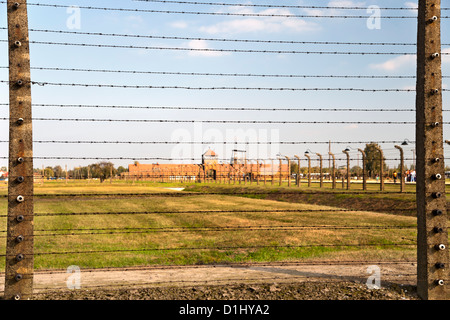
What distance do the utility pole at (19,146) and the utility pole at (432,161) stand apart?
18.9 ft

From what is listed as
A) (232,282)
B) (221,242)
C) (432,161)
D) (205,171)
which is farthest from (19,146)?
(205,171)

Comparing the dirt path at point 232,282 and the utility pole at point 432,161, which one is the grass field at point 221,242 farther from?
the utility pole at point 432,161

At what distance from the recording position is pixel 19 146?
18.0ft

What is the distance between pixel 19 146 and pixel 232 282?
12.5 feet

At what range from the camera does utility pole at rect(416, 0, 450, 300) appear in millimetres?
5938

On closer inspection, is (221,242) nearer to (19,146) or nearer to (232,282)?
(232,282)

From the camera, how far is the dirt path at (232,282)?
19.0 ft

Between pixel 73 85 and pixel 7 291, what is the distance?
3.11 m

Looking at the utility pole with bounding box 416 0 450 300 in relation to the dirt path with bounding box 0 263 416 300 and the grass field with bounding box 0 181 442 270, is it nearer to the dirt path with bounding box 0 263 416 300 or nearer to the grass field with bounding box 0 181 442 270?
the dirt path with bounding box 0 263 416 300

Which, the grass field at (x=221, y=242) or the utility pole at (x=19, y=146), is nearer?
the utility pole at (x=19, y=146)

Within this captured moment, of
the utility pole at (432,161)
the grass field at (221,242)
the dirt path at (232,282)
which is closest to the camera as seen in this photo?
the dirt path at (232,282)

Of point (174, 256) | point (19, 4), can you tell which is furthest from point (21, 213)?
point (174, 256)

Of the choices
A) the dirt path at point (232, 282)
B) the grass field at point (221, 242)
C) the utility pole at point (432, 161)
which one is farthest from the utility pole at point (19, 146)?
the utility pole at point (432, 161)
